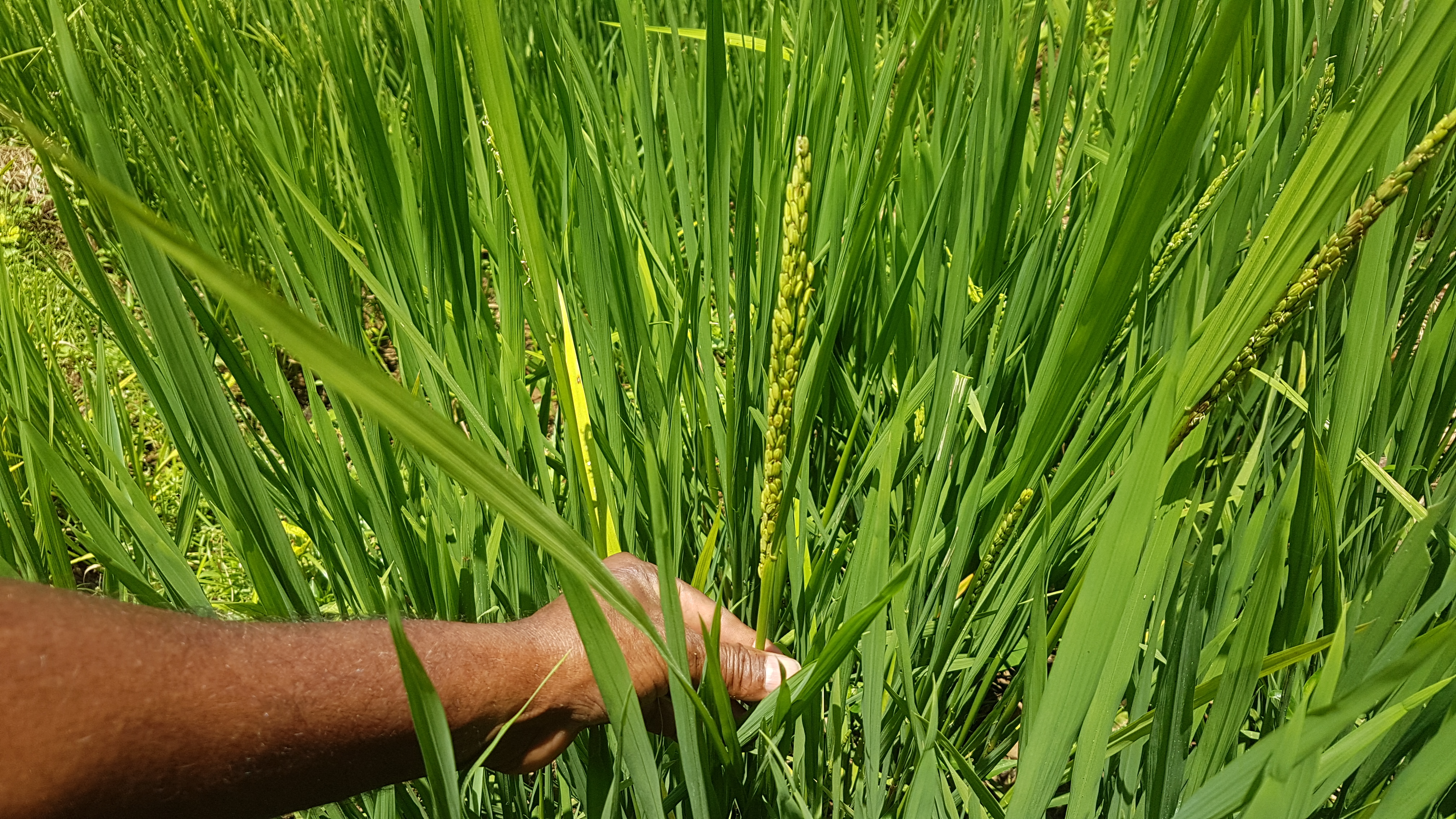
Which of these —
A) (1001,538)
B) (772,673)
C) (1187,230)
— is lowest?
(772,673)

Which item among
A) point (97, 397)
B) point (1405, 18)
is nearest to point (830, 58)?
point (1405, 18)

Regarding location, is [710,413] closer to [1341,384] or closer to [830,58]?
[830,58]

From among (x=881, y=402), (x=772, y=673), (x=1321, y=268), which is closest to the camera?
(x=1321, y=268)

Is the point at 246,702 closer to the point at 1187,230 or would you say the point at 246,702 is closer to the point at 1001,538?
the point at 1001,538

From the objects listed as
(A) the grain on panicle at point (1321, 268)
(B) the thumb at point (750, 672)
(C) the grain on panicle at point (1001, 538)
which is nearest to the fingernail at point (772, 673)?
(B) the thumb at point (750, 672)

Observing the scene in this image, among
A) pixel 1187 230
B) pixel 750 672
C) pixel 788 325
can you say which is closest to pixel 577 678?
pixel 750 672

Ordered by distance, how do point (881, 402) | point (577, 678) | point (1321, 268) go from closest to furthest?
point (1321, 268)
point (577, 678)
point (881, 402)

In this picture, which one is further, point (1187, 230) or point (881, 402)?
point (881, 402)

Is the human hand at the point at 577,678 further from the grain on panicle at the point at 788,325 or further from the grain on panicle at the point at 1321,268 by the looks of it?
the grain on panicle at the point at 1321,268

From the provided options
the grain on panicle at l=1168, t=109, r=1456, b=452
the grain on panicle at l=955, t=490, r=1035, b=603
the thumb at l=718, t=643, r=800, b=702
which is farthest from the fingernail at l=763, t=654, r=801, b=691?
the grain on panicle at l=1168, t=109, r=1456, b=452
